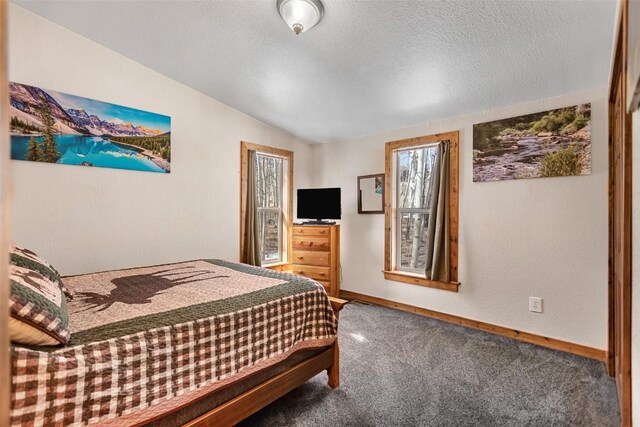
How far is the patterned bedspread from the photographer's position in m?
1.05

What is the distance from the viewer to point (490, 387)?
83.0 inches

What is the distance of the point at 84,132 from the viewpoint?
273 cm

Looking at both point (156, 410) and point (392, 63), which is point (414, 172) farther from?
point (156, 410)

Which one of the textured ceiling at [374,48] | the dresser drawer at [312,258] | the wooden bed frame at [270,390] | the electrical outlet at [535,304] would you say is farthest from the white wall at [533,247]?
the wooden bed frame at [270,390]

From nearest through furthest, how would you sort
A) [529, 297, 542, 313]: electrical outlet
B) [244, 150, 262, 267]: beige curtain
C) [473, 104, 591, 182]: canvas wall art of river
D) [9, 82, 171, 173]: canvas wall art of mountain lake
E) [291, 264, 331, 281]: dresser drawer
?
[9, 82, 171, 173]: canvas wall art of mountain lake < [473, 104, 591, 182]: canvas wall art of river < [529, 297, 542, 313]: electrical outlet < [244, 150, 262, 267]: beige curtain < [291, 264, 331, 281]: dresser drawer

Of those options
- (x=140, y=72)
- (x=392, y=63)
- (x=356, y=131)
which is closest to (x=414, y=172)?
(x=356, y=131)

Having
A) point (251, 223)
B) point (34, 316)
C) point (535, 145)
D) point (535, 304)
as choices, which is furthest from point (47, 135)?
point (535, 304)

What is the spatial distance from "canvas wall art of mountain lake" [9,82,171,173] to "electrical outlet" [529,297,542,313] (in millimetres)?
3739

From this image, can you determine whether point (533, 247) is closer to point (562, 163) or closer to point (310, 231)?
point (562, 163)

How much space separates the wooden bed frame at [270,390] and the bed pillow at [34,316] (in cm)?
67

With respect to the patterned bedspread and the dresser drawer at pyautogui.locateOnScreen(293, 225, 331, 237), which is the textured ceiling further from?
the patterned bedspread

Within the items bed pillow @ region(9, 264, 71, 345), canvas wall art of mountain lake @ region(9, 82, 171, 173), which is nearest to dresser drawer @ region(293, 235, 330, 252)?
canvas wall art of mountain lake @ region(9, 82, 171, 173)

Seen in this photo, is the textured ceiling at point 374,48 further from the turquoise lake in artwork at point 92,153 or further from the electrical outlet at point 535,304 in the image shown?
the electrical outlet at point 535,304

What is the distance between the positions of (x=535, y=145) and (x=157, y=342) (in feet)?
10.6
